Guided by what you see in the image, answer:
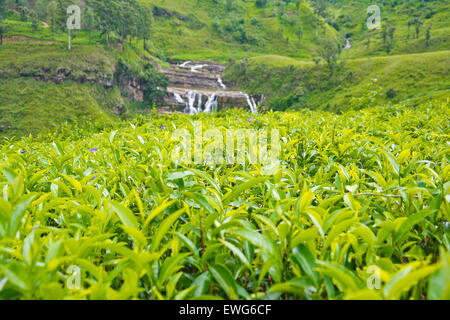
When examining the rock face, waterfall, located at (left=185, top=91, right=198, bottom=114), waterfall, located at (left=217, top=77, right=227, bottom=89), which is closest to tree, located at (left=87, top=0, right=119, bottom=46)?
the rock face

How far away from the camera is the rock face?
44750mm

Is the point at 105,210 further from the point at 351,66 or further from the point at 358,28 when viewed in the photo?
the point at 358,28

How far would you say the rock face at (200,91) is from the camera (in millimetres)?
44750

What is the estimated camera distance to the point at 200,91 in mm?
50156

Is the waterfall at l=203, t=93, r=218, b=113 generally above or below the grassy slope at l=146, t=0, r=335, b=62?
below

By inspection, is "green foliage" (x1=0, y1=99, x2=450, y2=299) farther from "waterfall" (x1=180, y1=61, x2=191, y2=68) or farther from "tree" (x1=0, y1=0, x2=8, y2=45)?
"waterfall" (x1=180, y1=61, x2=191, y2=68)

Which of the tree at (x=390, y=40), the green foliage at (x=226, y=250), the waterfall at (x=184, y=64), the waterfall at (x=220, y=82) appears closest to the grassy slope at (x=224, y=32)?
the waterfall at (x=184, y=64)

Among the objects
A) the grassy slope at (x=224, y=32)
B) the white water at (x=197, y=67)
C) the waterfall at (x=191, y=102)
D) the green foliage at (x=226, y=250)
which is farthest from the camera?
the grassy slope at (x=224, y=32)

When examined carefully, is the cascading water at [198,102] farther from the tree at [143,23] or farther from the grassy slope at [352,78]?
the tree at [143,23]

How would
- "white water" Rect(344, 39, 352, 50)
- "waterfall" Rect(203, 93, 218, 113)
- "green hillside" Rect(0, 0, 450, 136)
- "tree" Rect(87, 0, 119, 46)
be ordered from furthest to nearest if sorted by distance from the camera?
"white water" Rect(344, 39, 352, 50), "tree" Rect(87, 0, 119, 46), "waterfall" Rect(203, 93, 218, 113), "green hillside" Rect(0, 0, 450, 136)

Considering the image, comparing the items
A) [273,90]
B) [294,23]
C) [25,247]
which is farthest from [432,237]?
[294,23]

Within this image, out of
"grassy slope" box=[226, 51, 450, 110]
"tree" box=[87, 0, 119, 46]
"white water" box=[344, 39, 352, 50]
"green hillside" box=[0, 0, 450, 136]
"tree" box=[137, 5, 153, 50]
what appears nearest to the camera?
"grassy slope" box=[226, 51, 450, 110]

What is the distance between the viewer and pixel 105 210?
40.9 inches
